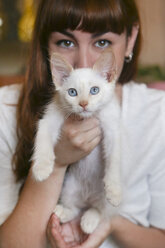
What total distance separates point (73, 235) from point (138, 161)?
43 centimetres

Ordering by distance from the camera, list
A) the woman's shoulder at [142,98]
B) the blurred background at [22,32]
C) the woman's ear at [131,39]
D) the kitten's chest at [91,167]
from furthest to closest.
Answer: the blurred background at [22,32] < the woman's shoulder at [142,98] < the woman's ear at [131,39] < the kitten's chest at [91,167]

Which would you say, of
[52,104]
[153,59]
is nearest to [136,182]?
[52,104]

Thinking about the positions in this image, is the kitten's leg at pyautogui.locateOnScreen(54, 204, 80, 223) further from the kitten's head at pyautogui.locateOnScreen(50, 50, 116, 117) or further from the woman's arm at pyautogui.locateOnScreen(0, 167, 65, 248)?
the kitten's head at pyautogui.locateOnScreen(50, 50, 116, 117)

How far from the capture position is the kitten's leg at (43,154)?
Result: 89 centimetres

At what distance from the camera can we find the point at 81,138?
103 centimetres

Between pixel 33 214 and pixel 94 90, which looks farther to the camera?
pixel 33 214

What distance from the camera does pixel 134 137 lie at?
52.6 inches

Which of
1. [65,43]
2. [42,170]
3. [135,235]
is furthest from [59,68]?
[135,235]

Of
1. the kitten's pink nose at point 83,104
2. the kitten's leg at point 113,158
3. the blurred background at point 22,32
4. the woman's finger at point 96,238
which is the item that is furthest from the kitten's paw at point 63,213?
the blurred background at point 22,32

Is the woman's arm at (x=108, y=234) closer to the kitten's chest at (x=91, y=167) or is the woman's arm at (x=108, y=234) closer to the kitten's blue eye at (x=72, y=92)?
the kitten's chest at (x=91, y=167)

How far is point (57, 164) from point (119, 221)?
364mm

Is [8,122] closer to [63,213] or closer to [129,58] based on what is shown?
[63,213]

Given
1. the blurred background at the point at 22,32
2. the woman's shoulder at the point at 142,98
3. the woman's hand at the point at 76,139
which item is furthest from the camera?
the blurred background at the point at 22,32

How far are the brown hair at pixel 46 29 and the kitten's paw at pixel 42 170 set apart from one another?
0.30m
